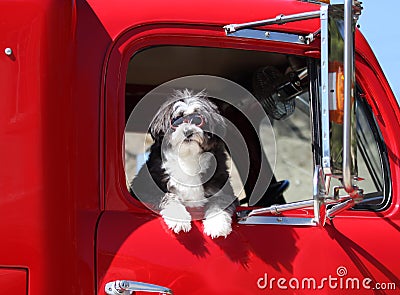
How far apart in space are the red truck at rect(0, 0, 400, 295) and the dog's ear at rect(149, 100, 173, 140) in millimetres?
145

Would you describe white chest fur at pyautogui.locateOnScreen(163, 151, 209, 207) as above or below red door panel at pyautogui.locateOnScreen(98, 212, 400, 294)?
above

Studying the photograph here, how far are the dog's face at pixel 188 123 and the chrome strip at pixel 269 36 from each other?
14.4 inches

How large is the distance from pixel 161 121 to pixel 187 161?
21 cm

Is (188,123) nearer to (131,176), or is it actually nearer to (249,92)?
(131,176)

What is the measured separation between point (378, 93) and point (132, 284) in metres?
1.29

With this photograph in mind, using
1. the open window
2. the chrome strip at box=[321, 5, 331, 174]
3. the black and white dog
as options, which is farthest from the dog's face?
the chrome strip at box=[321, 5, 331, 174]

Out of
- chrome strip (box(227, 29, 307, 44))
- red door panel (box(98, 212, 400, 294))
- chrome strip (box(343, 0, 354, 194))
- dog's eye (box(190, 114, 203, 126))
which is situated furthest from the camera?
dog's eye (box(190, 114, 203, 126))

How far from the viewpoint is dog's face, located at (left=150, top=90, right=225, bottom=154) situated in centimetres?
276

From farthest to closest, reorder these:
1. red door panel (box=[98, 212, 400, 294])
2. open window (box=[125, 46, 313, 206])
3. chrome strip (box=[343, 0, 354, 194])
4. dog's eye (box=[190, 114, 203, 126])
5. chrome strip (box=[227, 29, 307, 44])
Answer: open window (box=[125, 46, 313, 206]) → dog's eye (box=[190, 114, 203, 126]) → chrome strip (box=[227, 29, 307, 44]) → red door panel (box=[98, 212, 400, 294]) → chrome strip (box=[343, 0, 354, 194])

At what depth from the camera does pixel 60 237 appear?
2215mm

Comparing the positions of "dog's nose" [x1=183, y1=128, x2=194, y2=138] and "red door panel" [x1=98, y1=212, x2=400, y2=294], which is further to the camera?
"dog's nose" [x1=183, y1=128, x2=194, y2=138]

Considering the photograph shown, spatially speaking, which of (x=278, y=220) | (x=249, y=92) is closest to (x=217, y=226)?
(x=278, y=220)

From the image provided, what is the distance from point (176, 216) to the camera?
2.45 m

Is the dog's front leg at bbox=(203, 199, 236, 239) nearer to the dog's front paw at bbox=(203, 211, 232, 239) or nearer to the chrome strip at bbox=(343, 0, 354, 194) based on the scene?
the dog's front paw at bbox=(203, 211, 232, 239)
